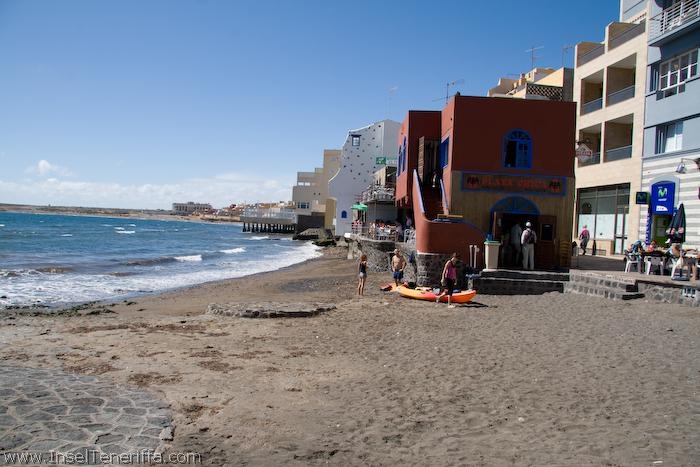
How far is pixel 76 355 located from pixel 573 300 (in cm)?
1222

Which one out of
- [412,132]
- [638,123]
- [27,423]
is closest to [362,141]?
[412,132]

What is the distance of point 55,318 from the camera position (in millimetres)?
14281

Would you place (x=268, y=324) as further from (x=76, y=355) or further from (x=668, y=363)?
(x=668, y=363)

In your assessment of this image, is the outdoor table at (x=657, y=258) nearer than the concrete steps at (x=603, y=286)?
No

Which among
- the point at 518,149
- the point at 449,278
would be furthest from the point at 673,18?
the point at 449,278

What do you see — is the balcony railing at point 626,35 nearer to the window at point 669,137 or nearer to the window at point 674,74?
the window at point 674,74

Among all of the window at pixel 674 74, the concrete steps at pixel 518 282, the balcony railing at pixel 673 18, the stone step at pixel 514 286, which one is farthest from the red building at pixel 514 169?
the balcony railing at pixel 673 18

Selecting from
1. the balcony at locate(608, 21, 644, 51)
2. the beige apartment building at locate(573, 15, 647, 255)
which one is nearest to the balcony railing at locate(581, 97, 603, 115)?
the beige apartment building at locate(573, 15, 647, 255)

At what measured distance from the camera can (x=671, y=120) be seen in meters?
21.1

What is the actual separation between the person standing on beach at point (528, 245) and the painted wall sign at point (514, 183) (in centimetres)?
148

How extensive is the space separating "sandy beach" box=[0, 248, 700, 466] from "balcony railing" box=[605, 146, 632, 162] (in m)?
14.1

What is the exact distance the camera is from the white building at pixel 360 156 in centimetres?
4891

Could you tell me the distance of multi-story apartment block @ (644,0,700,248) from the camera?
19719mm

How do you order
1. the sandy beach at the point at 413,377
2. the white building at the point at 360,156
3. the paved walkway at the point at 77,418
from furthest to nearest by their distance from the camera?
the white building at the point at 360,156, the sandy beach at the point at 413,377, the paved walkway at the point at 77,418
